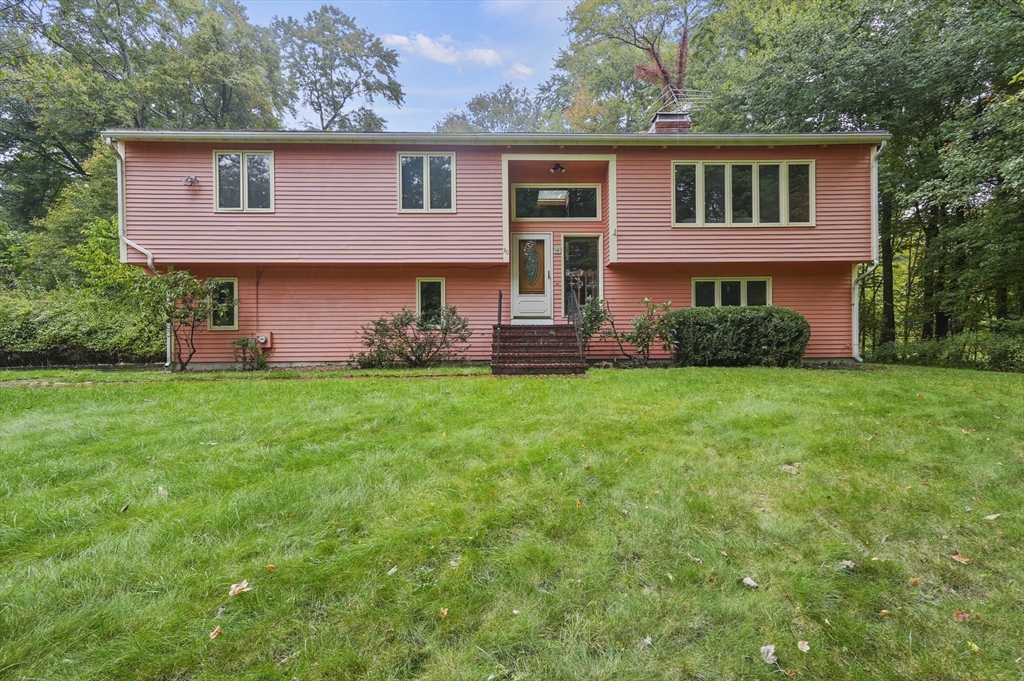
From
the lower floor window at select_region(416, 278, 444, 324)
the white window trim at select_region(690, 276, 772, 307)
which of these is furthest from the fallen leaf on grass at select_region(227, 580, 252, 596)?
the white window trim at select_region(690, 276, 772, 307)

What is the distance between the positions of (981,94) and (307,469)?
19184 millimetres

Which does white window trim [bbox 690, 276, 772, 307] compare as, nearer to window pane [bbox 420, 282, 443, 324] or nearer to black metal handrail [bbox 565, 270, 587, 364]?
black metal handrail [bbox 565, 270, 587, 364]

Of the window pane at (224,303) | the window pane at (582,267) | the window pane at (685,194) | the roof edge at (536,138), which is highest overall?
the roof edge at (536,138)

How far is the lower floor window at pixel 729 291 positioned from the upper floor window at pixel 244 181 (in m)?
10.4

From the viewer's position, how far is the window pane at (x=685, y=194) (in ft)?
32.9

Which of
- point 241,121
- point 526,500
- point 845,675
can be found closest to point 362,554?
point 526,500

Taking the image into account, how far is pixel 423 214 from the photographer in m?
9.84

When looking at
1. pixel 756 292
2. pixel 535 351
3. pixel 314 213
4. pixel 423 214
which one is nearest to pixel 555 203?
pixel 423 214

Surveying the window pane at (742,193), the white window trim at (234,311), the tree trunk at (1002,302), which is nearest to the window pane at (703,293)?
the window pane at (742,193)

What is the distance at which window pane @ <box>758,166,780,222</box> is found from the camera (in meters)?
9.97

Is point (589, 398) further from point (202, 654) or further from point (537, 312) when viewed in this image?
point (537, 312)

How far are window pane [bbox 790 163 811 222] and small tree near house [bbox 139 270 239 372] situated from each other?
13181mm

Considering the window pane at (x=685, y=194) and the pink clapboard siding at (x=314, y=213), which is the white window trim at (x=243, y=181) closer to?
the pink clapboard siding at (x=314, y=213)

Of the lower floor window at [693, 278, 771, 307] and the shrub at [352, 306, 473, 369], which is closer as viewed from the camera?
the shrub at [352, 306, 473, 369]
